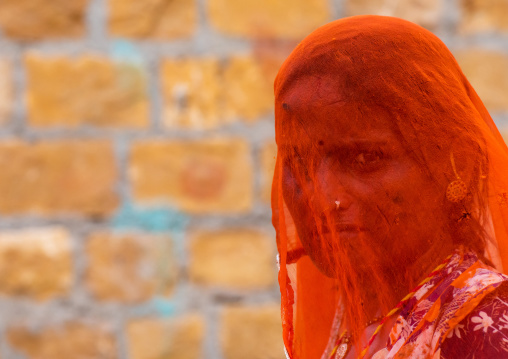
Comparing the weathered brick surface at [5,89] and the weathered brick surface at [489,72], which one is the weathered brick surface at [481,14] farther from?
the weathered brick surface at [5,89]

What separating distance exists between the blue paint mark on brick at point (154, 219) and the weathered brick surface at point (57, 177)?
0.06 m

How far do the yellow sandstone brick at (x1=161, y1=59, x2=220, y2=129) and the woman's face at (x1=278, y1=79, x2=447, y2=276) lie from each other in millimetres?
1136

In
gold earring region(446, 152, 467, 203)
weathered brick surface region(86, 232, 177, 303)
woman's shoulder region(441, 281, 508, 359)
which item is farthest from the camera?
weathered brick surface region(86, 232, 177, 303)

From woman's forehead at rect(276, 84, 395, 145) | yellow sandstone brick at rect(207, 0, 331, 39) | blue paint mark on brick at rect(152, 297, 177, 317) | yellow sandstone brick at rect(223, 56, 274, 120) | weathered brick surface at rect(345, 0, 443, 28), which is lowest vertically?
blue paint mark on brick at rect(152, 297, 177, 317)

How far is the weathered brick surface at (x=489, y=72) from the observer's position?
7.53 feet

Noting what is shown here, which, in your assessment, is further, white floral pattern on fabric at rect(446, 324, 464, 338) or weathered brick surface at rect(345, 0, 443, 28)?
weathered brick surface at rect(345, 0, 443, 28)

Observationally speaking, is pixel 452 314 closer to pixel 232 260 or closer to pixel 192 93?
pixel 232 260

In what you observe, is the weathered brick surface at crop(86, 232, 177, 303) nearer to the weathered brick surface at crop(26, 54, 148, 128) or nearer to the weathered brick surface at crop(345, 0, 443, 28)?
the weathered brick surface at crop(26, 54, 148, 128)

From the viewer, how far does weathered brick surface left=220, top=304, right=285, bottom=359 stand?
2217 mm

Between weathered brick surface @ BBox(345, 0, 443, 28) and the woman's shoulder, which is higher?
weathered brick surface @ BBox(345, 0, 443, 28)

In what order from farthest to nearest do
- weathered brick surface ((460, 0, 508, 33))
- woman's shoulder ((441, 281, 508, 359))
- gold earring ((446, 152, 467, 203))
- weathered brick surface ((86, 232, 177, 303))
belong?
weathered brick surface ((460, 0, 508, 33)), weathered brick surface ((86, 232, 177, 303)), gold earring ((446, 152, 467, 203)), woman's shoulder ((441, 281, 508, 359))

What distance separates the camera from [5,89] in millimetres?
Answer: 2250

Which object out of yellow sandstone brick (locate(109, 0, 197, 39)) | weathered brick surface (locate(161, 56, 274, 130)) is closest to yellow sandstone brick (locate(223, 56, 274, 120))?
weathered brick surface (locate(161, 56, 274, 130))

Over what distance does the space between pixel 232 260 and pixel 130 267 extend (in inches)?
14.4
